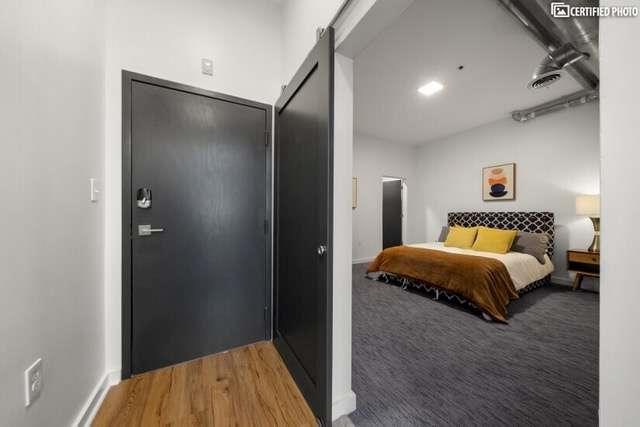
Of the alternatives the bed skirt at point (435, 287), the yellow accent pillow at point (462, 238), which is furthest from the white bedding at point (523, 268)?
the yellow accent pillow at point (462, 238)

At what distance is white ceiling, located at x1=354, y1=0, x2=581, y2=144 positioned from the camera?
2.00 metres

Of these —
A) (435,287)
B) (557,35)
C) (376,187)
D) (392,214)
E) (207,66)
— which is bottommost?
(435,287)

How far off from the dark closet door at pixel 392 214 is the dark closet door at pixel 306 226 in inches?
179

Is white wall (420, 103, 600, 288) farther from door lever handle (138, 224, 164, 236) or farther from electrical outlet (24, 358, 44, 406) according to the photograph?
electrical outlet (24, 358, 44, 406)

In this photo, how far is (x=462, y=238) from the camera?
386 centimetres

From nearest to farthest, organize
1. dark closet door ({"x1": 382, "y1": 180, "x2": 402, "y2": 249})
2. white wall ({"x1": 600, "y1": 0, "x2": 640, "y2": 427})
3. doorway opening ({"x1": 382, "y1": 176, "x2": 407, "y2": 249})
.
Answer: white wall ({"x1": 600, "y1": 0, "x2": 640, "y2": 427}), doorway opening ({"x1": 382, "y1": 176, "x2": 407, "y2": 249}), dark closet door ({"x1": 382, "y1": 180, "x2": 402, "y2": 249})

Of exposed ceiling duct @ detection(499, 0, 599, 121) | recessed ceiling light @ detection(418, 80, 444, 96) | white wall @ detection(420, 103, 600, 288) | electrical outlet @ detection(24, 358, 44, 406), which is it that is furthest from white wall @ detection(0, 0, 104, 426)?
white wall @ detection(420, 103, 600, 288)

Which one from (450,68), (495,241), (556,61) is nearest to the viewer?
(556,61)

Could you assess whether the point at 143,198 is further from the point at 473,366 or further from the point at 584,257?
the point at 584,257

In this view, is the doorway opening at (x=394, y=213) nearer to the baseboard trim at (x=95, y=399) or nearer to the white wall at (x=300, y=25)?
the white wall at (x=300, y=25)

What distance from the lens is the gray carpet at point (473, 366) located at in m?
1.29

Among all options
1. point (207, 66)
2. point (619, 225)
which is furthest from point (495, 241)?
point (207, 66)

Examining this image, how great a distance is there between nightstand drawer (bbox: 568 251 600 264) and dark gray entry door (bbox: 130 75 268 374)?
410 cm

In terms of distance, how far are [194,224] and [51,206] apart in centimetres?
76
